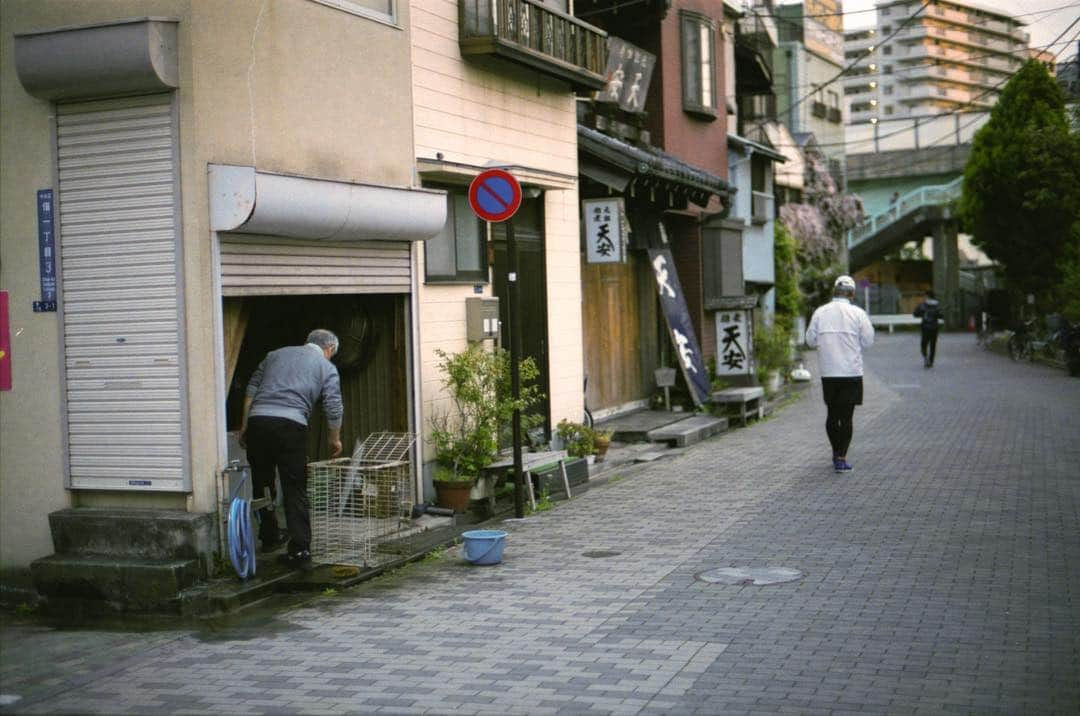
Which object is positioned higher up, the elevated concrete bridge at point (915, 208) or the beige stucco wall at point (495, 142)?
the elevated concrete bridge at point (915, 208)

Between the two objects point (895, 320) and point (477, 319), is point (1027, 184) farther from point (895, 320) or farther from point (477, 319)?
point (477, 319)

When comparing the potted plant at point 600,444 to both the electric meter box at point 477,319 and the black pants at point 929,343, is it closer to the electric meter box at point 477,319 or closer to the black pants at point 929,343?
the electric meter box at point 477,319

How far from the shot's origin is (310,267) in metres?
10.4

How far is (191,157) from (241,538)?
282cm

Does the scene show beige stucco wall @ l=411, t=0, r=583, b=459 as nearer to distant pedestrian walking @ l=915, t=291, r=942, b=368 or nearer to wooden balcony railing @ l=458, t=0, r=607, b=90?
wooden balcony railing @ l=458, t=0, r=607, b=90

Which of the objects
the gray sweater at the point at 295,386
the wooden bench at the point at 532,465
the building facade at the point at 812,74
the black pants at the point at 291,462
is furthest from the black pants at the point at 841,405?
the building facade at the point at 812,74

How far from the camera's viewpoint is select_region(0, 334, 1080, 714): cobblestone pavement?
21.3 ft

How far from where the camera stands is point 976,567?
9.37 metres

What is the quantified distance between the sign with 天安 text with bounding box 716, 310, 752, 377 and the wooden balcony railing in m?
6.84

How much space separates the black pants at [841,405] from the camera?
46.6ft

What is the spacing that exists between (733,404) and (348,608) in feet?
42.6

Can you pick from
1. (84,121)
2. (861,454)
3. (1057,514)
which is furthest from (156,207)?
(861,454)

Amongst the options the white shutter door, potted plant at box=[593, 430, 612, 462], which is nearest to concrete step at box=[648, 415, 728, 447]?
potted plant at box=[593, 430, 612, 462]

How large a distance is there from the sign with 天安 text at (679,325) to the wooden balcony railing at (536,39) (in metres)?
5.31
